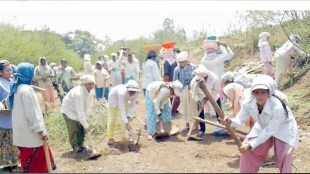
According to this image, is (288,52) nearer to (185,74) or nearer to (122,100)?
(185,74)

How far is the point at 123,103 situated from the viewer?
6.38 meters

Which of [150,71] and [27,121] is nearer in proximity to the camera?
[27,121]

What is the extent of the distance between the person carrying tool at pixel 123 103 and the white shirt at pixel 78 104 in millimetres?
405

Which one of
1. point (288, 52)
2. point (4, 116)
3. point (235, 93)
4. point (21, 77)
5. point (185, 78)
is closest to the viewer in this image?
point (21, 77)

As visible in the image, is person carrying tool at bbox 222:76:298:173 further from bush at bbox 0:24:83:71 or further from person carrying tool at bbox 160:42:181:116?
bush at bbox 0:24:83:71

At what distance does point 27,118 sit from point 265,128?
2.75 m

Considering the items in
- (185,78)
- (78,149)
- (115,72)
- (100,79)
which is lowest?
(78,149)

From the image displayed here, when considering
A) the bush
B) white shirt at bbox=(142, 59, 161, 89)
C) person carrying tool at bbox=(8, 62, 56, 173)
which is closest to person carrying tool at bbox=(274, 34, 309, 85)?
white shirt at bbox=(142, 59, 161, 89)

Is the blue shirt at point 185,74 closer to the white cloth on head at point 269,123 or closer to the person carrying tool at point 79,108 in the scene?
the person carrying tool at point 79,108

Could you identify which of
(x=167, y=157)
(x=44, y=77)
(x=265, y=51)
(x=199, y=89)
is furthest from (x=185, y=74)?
(x=44, y=77)

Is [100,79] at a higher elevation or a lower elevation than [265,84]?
lower

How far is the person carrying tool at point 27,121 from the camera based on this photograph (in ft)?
15.7

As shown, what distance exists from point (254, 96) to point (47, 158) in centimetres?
252

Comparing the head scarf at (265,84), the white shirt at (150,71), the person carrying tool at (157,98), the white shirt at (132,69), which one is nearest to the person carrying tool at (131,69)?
the white shirt at (132,69)
